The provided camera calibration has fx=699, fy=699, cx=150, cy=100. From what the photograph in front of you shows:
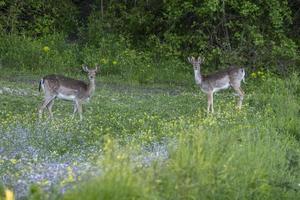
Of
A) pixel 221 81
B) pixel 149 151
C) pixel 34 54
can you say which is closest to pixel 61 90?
pixel 221 81

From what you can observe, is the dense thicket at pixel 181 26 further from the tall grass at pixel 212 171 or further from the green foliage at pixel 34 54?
the tall grass at pixel 212 171

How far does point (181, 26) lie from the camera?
77.9ft

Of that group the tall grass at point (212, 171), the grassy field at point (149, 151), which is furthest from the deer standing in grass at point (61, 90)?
the tall grass at point (212, 171)

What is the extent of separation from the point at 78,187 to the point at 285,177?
3.26m

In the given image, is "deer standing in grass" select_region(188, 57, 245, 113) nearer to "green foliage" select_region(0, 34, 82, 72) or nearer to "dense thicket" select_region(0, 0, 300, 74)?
"dense thicket" select_region(0, 0, 300, 74)

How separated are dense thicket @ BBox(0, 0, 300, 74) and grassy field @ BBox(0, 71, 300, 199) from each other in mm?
5946

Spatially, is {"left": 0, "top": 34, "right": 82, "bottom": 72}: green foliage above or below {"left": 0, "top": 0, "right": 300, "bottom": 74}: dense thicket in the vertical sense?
below

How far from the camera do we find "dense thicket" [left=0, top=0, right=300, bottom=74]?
73.2 ft

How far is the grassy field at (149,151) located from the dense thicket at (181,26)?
5.95m

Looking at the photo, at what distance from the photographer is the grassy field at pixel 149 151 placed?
7312 millimetres

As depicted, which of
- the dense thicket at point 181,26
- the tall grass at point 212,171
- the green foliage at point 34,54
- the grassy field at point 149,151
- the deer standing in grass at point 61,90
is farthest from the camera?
the dense thicket at point 181,26

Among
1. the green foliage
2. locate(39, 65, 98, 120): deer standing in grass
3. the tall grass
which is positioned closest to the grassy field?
the tall grass

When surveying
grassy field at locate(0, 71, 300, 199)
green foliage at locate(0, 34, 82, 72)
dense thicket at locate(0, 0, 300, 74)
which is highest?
dense thicket at locate(0, 0, 300, 74)

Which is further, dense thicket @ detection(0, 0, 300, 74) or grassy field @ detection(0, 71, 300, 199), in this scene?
dense thicket @ detection(0, 0, 300, 74)
